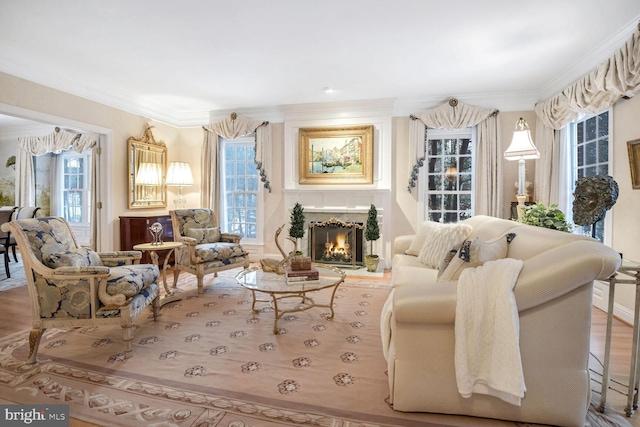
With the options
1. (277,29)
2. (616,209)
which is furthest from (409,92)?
(616,209)

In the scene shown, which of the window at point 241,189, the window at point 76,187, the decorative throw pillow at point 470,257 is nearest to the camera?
the decorative throw pillow at point 470,257

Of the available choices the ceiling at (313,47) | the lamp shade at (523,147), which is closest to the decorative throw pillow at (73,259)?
the ceiling at (313,47)

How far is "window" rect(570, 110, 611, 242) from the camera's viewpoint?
11.2ft

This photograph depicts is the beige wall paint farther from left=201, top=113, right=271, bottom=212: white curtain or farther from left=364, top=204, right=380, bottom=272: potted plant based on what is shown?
left=364, top=204, right=380, bottom=272: potted plant

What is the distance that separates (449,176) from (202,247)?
12.4 feet

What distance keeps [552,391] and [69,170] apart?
848 centimetres

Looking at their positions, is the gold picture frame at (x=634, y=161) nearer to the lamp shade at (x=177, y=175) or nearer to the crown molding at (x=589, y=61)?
the crown molding at (x=589, y=61)

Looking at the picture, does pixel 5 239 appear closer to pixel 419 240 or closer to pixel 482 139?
pixel 419 240

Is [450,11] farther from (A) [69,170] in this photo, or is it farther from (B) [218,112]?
(A) [69,170]

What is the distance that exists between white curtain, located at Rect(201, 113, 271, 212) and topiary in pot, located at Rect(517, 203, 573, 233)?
397cm

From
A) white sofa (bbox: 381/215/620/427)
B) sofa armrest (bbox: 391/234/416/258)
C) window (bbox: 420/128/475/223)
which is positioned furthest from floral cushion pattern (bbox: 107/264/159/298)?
window (bbox: 420/128/475/223)

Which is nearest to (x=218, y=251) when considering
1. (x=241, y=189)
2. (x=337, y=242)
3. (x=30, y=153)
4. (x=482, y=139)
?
(x=337, y=242)

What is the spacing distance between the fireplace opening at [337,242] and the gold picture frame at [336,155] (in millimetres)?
721

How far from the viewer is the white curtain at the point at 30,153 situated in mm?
6195
